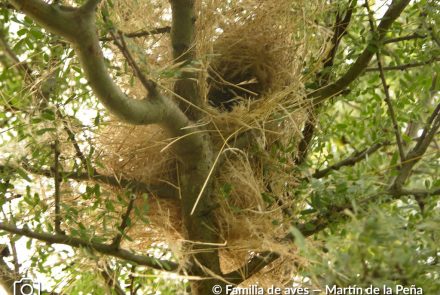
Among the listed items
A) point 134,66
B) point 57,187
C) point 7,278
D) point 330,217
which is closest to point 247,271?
point 330,217

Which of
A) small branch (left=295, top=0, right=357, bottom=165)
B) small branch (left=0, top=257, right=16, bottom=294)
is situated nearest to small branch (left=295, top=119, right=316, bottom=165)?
small branch (left=295, top=0, right=357, bottom=165)

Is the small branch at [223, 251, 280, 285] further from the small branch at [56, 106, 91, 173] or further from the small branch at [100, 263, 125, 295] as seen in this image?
the small branch at [56, 106, 91, 173]

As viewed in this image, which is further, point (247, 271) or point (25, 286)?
point (25, 286)

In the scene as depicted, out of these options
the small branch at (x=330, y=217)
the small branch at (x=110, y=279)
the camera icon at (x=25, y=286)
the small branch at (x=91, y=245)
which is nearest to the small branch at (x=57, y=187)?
the small branch at (x=91, y=245)

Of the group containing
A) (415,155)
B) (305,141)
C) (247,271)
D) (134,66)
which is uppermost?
(134,66)

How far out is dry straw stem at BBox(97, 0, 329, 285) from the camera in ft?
5.81

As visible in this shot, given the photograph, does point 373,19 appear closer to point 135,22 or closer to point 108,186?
point 135,22

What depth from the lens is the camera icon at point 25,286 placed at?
73.9 inches

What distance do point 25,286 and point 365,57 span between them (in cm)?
113

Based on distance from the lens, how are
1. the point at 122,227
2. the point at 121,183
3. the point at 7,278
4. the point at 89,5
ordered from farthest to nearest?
the point at 7,278 < the point at 121,183 < the point at 122,227 < the point at 89,5

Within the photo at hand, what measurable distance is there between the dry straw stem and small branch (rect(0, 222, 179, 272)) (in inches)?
7.0

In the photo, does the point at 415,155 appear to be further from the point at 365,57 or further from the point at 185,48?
the point at 185,48

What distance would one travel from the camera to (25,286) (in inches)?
74.7

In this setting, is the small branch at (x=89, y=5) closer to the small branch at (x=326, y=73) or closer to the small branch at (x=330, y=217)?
the small branch at (x=330, y=217)
